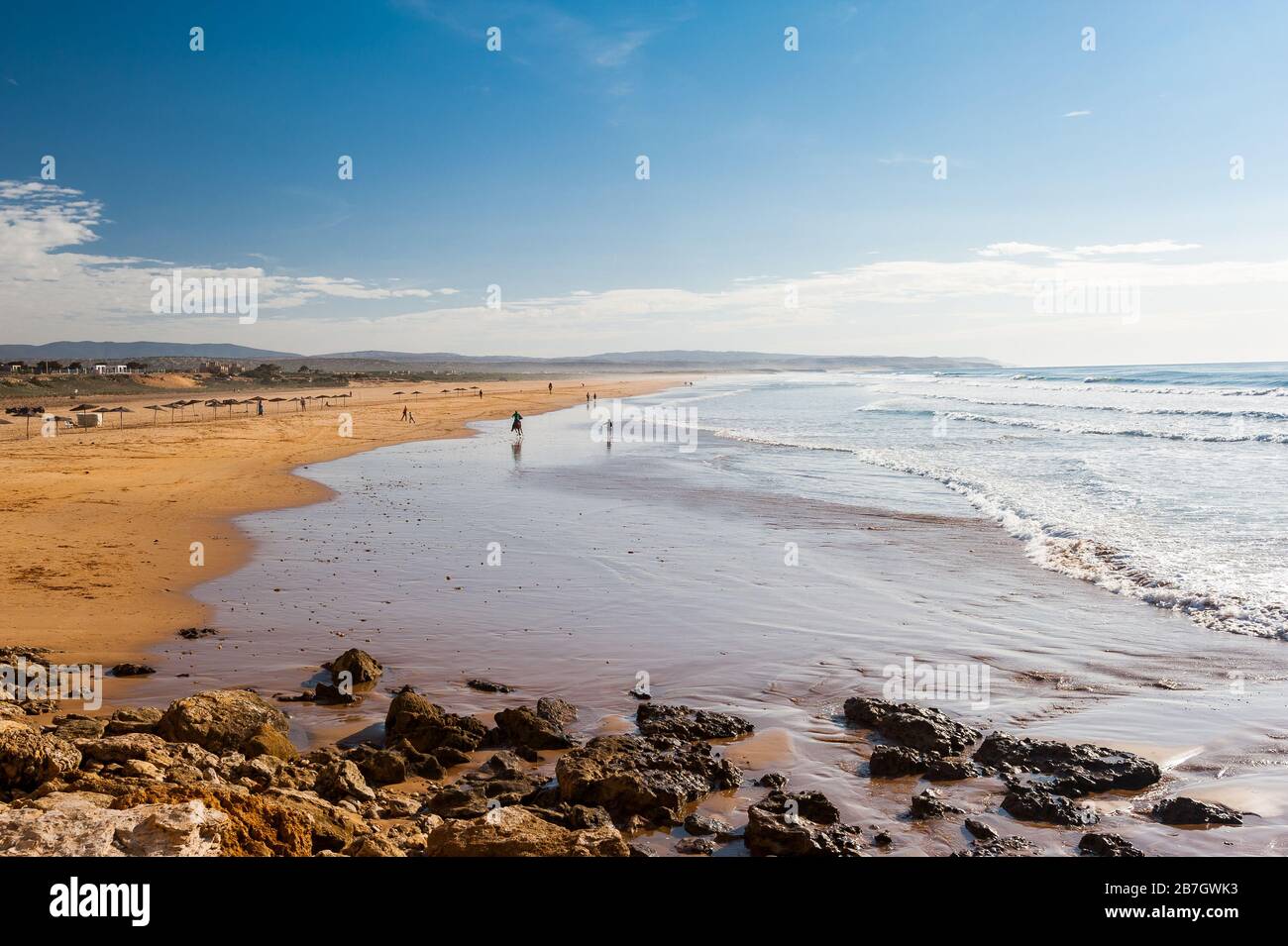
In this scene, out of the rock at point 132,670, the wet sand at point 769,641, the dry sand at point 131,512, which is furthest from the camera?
the dry sand at point 131,512

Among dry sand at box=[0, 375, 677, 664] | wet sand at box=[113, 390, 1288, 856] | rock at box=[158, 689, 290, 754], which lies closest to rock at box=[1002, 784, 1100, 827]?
wet sand at box=[113, 390, 1288, 856]

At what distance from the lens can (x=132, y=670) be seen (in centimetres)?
842

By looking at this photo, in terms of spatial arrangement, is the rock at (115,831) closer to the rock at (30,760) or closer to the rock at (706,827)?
the rock at (30,760)

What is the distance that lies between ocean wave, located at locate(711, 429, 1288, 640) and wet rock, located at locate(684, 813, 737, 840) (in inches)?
313

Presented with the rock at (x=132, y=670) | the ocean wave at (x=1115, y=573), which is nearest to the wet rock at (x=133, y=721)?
the rock at (x=132, y=670)

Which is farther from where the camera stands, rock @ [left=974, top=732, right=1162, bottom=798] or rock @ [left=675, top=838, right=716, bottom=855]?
rock @ [left=974, top=732, right=1162, bottom=798]

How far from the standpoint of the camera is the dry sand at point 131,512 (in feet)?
33.1

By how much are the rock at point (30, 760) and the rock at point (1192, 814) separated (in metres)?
7.24

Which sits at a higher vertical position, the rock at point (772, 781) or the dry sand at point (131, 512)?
the dry sand at point (131, 512)

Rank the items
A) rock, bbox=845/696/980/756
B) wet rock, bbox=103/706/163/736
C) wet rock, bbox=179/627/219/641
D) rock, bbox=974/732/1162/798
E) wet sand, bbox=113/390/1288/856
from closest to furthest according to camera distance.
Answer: rock, bbox=974/732/1162/798, wet rock, bbox=103/706/163/736, wet sand, bbox=113/390/1288/856, rock, bbox=845/696/980/756, wet rock, bbox=179/627/219/641

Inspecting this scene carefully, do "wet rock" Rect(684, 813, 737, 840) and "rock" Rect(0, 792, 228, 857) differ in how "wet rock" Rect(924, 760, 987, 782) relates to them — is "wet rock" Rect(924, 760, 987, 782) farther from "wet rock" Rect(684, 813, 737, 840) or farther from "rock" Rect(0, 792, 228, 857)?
"rock" Rect(0, 792, 228, 857)

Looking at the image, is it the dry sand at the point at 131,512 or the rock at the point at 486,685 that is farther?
the dry sand at the point at 131,512

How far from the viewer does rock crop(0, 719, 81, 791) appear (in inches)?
201
